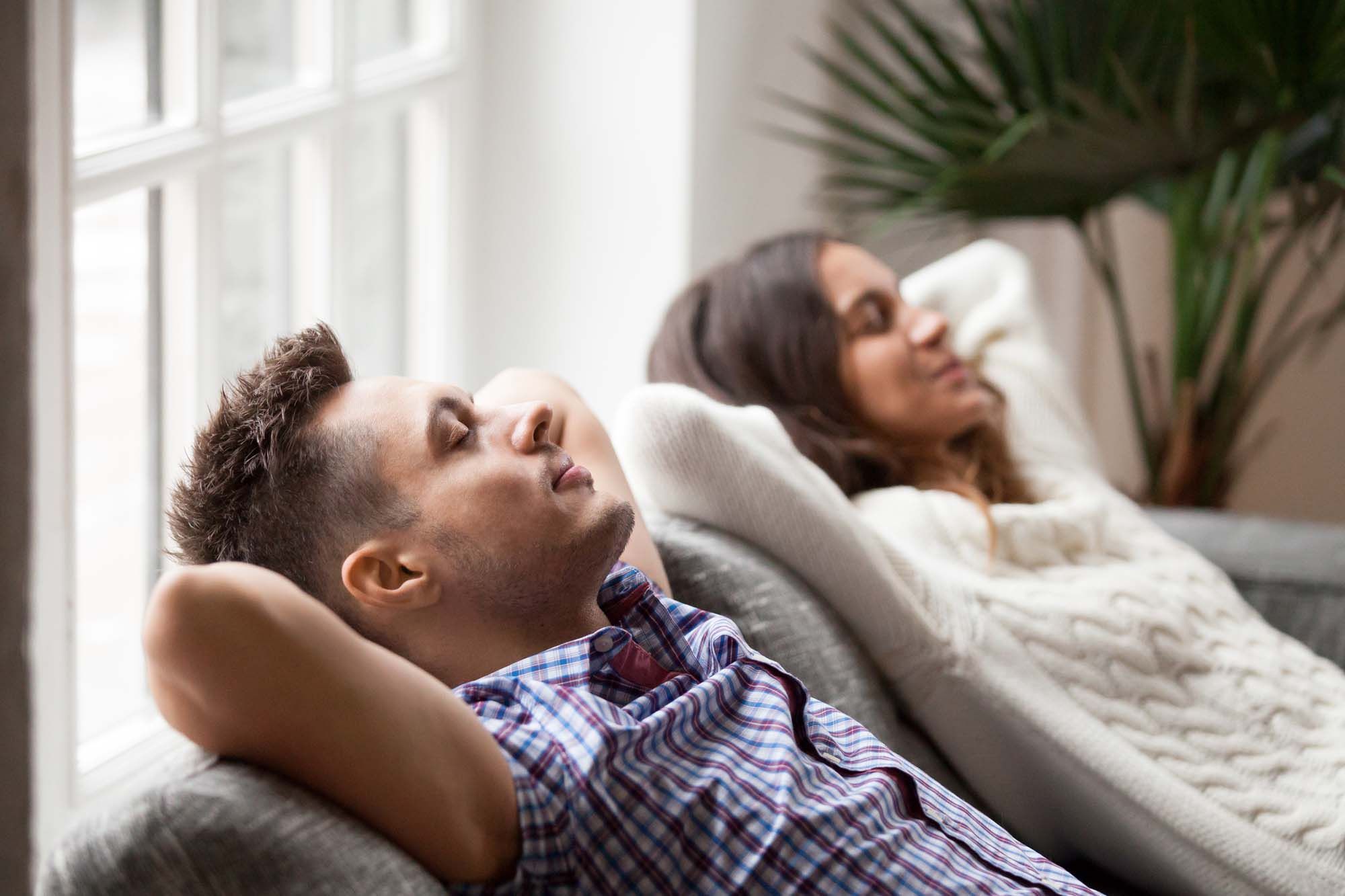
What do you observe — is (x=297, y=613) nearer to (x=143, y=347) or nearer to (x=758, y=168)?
(x=143, y=347)

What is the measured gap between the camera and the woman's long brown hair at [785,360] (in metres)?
1.80

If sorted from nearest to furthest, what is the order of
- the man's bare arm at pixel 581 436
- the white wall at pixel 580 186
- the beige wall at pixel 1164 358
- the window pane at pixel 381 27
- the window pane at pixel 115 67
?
the man's bare arm at pixel 581 436, the window pane at pixel 115 67, the window pane at pixel 381 27, the white wall at pixel 580 186, the beige wall at pixel 1164 358

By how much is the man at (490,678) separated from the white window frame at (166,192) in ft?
0.44

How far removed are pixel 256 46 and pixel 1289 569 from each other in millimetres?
1657

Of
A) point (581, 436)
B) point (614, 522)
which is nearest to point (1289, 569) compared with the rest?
point (581, 436)

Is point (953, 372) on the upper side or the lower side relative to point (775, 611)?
upper

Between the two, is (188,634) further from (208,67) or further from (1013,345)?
(1013,345)

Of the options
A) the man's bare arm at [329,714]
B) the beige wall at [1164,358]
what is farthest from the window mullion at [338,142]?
the beige wall at [1164,358]

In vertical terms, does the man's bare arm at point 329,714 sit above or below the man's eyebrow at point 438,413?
below

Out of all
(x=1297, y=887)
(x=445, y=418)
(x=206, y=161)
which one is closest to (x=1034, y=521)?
(x=1297, y=887)

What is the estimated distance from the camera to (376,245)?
90.0 inches

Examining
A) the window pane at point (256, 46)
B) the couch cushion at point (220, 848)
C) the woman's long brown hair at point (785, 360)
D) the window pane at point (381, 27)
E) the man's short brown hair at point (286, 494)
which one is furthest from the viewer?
the window pane at point (381, 27)

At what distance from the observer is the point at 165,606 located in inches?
30.8

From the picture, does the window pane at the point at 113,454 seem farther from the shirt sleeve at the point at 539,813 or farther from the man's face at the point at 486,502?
the shirt sleeve at the point at 539,813
